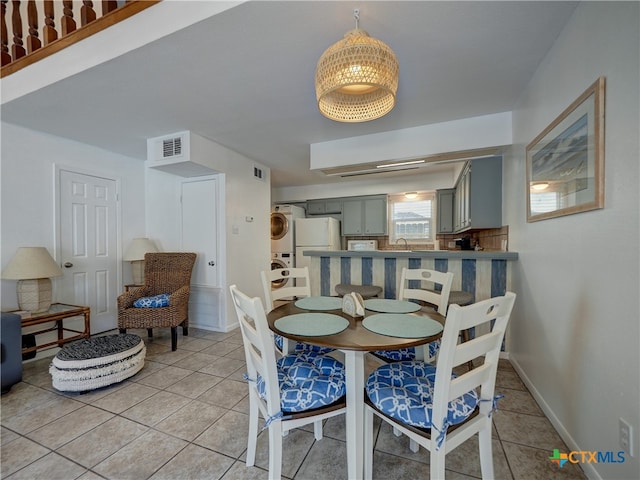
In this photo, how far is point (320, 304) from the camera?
5.89ft

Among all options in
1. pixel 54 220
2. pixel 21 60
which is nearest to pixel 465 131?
pixel 21 60

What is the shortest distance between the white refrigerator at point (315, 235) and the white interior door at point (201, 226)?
2022mm

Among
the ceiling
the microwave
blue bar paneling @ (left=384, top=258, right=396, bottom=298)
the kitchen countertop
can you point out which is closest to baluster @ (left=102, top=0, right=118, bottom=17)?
the ceiling

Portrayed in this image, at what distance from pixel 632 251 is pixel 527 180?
1.19m

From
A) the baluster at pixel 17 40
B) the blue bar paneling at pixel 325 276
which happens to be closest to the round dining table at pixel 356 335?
the blue bar paneling at pixel 325 276

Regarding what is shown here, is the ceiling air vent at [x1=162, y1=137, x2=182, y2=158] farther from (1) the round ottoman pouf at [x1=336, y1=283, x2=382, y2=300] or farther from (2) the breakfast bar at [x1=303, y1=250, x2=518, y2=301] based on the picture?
(1) the round ottoman pouf at [x1=336, y1=283, x2=382, y2=300]

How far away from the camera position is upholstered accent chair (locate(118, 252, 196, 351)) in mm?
2801

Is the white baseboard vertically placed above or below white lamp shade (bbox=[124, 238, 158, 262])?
below

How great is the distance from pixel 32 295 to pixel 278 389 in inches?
107

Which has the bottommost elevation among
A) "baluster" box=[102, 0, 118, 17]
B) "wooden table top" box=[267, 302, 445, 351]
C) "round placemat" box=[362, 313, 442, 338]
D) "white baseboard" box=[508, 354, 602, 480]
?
"white baseboard" box=[508, 354, 602, 480]

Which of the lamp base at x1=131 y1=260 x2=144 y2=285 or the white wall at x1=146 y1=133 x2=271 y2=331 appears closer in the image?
the white wall at x1=146 y1=133 x2=271 y2=331

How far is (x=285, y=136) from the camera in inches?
121

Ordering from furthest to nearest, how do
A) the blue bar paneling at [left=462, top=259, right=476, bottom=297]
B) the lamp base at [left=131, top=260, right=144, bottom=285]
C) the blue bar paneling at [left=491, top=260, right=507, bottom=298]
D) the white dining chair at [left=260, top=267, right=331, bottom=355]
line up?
the lamp base at [left=131, top=260, right=144, bottom=285] → the blue bar paneling at [left=462, top=259, right=476, bottom=297] → the blue bar paneling at [left=491, top=260, right=507, bottom=298] → the white dining chair at [left=260, top=267, right=331, bottom=355]

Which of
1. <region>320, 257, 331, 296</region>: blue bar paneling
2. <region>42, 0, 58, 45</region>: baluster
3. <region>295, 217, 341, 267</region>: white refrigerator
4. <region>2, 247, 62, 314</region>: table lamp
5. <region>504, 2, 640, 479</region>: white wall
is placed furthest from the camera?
<region>295, 217, 341, 267</region>: white refrigerator
